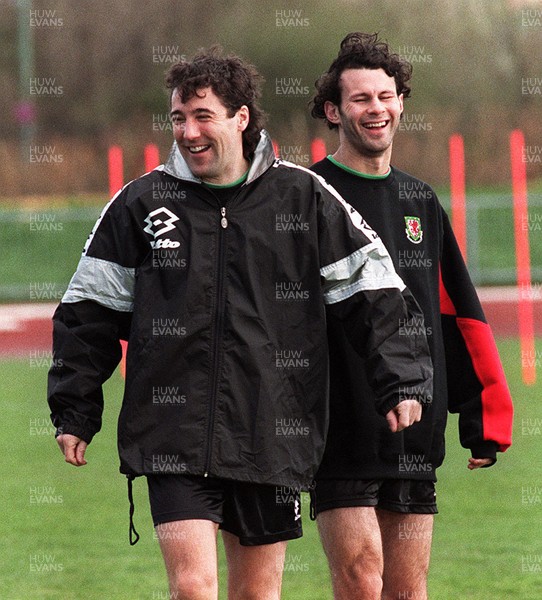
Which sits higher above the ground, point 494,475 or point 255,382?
point 255,382

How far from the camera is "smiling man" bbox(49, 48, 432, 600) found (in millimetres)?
4168

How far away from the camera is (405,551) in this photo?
15.7 ft

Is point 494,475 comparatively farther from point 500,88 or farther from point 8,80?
point 8,80

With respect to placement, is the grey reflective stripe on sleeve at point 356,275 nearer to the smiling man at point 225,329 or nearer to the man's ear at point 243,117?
the smiling man at point 225,329

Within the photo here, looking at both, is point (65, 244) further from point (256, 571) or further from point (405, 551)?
point (256, 571)

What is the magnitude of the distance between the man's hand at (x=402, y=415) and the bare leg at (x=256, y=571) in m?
0.51

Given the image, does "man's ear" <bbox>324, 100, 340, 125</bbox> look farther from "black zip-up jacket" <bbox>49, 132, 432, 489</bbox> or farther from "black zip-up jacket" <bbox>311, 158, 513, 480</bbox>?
"black zip-up jacket" <bbox>49, 132, 432, 489</bbox>

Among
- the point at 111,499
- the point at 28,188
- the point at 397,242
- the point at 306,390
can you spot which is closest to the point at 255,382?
the point at 306,390

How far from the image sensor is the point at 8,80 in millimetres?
33031

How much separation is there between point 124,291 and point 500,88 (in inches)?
1094

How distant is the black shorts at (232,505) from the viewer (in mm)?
4109

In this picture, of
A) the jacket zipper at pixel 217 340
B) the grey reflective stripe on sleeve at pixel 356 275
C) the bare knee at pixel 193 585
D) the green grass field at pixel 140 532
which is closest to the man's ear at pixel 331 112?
the grey reflective stripe on sleeve at pixel 356 275

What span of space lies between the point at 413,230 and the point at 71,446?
1406 millimetres

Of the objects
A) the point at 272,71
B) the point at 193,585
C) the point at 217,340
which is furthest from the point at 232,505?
the point at 272,71
